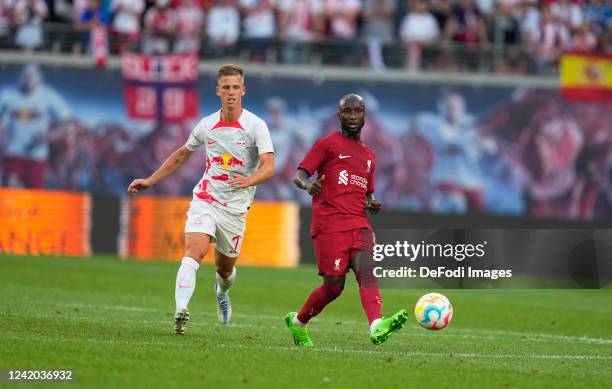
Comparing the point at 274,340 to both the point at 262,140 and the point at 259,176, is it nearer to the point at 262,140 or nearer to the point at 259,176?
the point at 259,176

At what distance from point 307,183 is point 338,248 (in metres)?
0.63

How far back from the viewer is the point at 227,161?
12008 millimetres

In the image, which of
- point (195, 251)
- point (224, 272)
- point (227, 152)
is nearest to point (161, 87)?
point (224, 272)

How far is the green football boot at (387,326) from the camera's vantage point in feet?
34.6

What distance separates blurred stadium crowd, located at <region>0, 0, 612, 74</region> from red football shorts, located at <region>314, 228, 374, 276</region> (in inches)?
680

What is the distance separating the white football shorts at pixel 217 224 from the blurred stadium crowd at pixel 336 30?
52.8 feet

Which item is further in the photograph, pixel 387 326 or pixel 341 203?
pixel 341 203

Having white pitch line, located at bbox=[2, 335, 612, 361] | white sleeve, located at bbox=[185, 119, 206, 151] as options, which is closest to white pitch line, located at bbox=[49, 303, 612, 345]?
white pitch line, located at bbox=[2, 335, 612, 361]

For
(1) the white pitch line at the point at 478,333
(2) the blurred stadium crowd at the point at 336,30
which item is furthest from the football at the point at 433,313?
(2) the blurred stadium crowd at the point at 336,30

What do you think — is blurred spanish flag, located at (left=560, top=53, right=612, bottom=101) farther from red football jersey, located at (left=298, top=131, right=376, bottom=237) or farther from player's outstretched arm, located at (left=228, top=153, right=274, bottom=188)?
red football jersey, located at (left=298, top=131, right=376, bottom=237)

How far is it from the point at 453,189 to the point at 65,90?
885 centimetres

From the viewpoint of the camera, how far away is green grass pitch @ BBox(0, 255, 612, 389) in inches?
372

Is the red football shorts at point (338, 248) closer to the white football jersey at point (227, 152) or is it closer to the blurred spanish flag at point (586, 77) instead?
the white football jersey at point (227, 152)

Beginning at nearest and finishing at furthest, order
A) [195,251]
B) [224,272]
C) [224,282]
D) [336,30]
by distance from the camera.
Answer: [195,251], [224,272], [224,282], [336,30]
